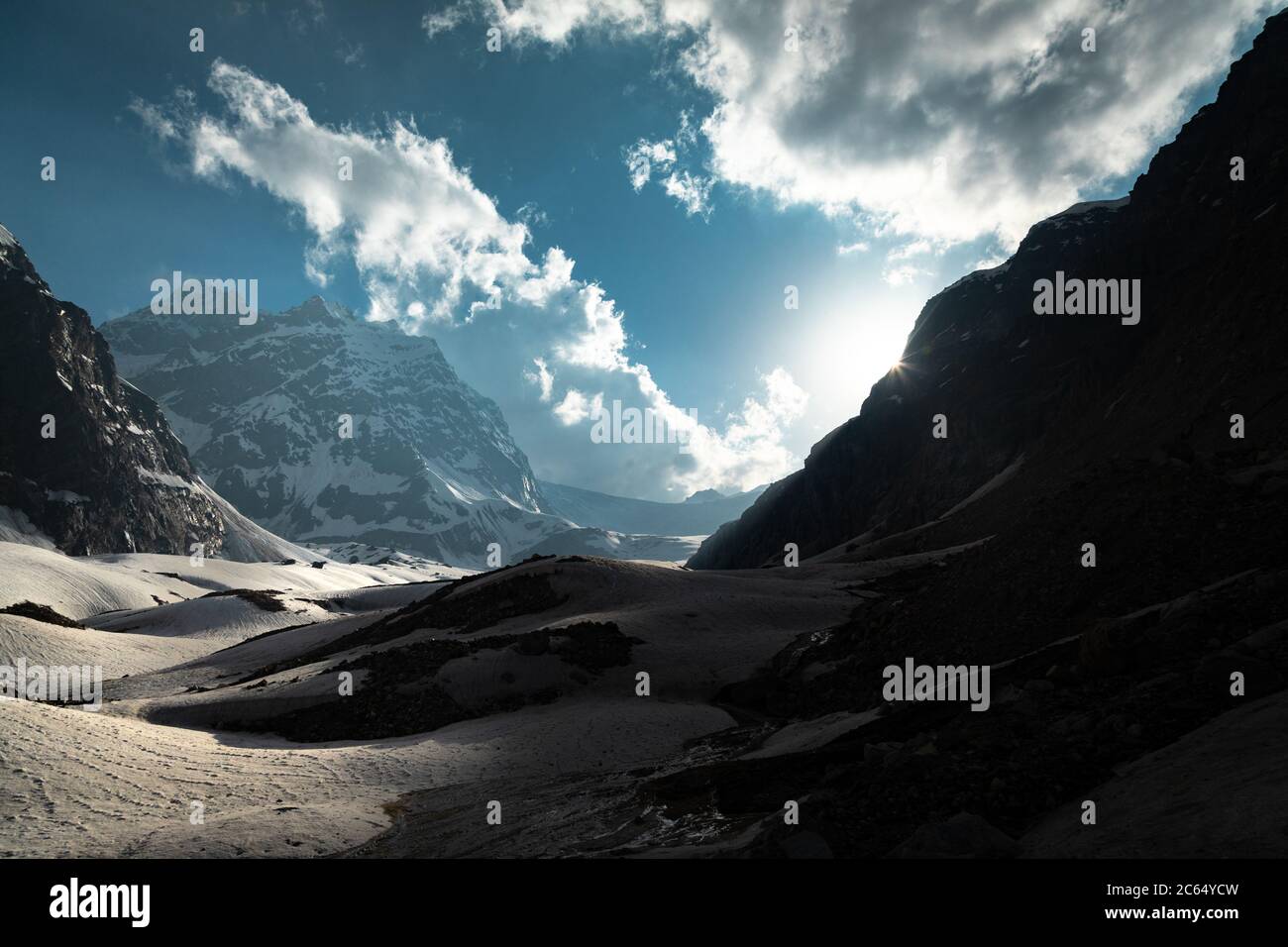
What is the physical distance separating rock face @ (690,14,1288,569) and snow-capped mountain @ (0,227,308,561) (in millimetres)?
143746

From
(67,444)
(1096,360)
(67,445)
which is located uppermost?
(67,444)

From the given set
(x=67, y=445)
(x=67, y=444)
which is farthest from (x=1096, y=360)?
(x=67, y=444)

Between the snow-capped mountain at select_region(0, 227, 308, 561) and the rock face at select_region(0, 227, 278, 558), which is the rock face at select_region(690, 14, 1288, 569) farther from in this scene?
the rock face at select_region(0, 227, 278, 558)

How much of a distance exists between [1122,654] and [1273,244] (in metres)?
63.4

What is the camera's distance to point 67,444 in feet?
495

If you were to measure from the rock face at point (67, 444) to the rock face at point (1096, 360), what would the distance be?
14385 centimetres

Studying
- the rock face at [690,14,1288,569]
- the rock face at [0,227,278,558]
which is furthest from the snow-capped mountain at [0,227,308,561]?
the rock face at [690,14,1288,569]

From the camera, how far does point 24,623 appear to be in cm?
4616

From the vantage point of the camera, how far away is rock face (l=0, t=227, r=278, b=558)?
141m

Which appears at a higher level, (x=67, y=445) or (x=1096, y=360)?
(x=67, y=445)

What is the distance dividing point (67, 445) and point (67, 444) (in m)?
0.29

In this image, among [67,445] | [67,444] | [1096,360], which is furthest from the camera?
[67,444]

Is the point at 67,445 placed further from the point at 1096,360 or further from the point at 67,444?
the point at 1096,360
